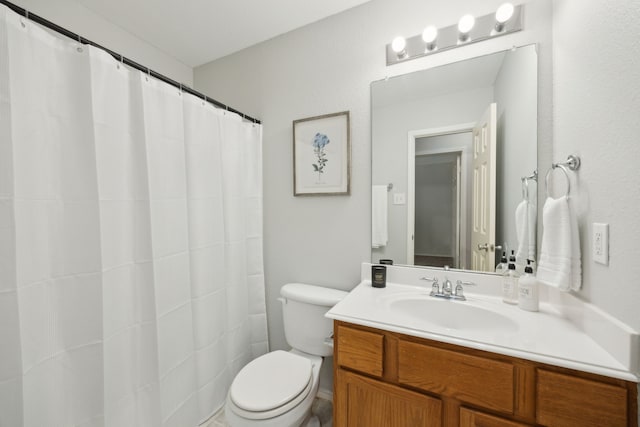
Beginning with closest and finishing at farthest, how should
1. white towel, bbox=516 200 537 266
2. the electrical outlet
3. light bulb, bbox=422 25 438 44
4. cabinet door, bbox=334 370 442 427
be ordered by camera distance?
the electrical outlet, cabinet door, bbox=334 370 442 427, white towel, bbox=516 200 537 266, light bulb, bbox=422 25 438 44

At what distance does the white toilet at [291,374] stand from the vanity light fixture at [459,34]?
4.69 ft

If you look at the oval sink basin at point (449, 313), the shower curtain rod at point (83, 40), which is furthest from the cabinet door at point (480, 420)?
the shower curtain rod at point (83, 40)

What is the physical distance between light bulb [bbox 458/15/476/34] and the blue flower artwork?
876 millimetres

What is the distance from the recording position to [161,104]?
4.20ft

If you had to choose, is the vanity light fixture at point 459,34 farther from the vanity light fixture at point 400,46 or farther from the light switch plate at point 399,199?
the light switch plate at point 399,199

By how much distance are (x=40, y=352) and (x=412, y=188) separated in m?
1.73

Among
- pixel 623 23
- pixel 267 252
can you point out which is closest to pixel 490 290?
pixel 623 23

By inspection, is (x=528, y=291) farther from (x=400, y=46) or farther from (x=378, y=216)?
(x=400, y=46)

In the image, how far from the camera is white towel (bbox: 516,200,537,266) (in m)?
1.19

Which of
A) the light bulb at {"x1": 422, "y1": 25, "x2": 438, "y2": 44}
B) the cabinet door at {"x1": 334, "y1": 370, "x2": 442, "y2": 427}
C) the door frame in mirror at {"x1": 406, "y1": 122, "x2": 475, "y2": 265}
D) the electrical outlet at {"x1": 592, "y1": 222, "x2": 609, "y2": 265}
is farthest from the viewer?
the door frame in mirror at {"x1": 406, "y1": 122, "x2": 475, "y2": 265}

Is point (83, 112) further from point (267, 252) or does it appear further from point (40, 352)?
point (267, 252)

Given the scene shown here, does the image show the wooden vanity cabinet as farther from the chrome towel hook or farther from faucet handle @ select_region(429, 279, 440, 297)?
the chrome towel hook

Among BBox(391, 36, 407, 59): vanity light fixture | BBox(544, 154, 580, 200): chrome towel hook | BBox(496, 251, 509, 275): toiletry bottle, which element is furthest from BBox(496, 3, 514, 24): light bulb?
BBox(496, 251, 509, 275): toiletry bottle

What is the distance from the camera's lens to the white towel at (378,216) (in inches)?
59.4
